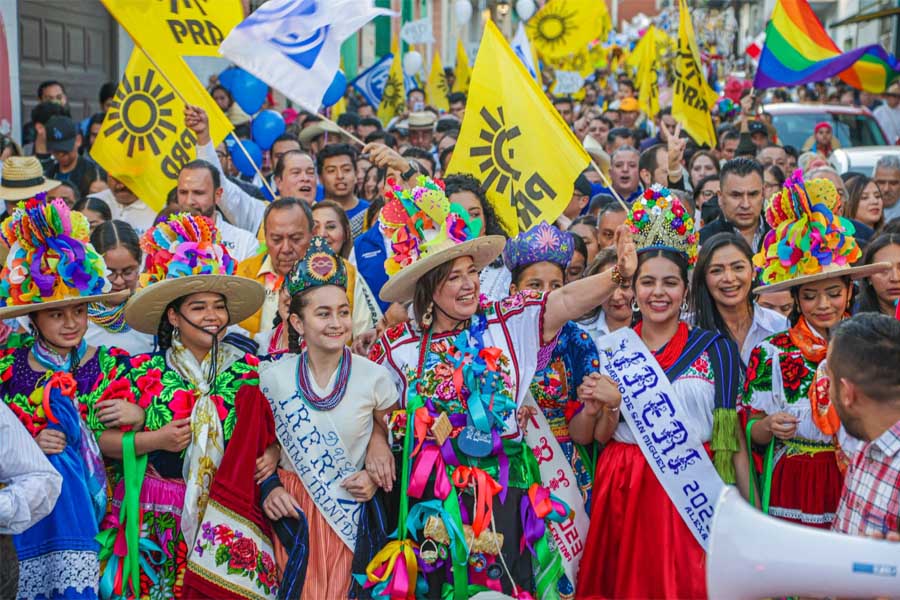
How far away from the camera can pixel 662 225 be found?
4914mm

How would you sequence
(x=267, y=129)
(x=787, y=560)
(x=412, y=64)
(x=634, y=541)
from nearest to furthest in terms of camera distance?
(x=787, y=560)
(x=634, y=541)
(x=267, y=129)
(x=412, y=64)

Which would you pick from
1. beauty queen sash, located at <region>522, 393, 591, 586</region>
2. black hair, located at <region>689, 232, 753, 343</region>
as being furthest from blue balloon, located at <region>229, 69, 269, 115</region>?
beauty queen sash, located at <region>522, 393, 591, 586</region>

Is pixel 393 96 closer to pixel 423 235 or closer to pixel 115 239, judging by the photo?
pixel 115 239

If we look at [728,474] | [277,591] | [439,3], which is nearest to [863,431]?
[728,474]

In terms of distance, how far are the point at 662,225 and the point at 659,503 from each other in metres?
A: 1.13

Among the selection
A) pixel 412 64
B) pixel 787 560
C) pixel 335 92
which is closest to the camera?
pixel 787 560

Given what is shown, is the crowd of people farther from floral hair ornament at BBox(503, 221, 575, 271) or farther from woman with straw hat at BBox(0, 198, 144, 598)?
floral hair ornament at BBox(503, 221, 575, 271)

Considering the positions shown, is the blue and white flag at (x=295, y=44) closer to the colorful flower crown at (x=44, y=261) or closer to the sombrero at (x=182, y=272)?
the sombrero at (x=182, y=272)

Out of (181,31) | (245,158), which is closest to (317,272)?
(181,31)

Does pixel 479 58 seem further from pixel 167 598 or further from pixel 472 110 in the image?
pixel 167 598

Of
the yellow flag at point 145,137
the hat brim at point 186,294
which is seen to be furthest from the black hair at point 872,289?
the yellow flag at point 145,137

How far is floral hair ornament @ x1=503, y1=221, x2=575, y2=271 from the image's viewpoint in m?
5.36

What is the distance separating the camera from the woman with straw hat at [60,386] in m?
4.14

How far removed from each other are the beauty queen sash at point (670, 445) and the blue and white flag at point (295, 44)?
3.23 meters
